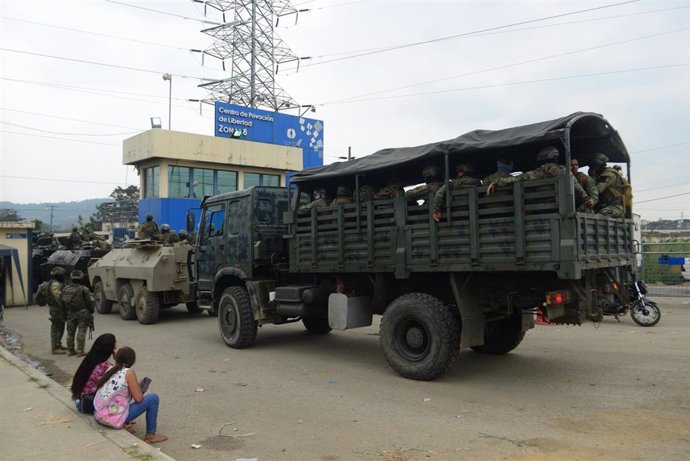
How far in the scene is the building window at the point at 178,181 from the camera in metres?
25.5

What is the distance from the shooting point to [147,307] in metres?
12.4

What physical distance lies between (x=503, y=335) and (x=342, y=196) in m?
3.20

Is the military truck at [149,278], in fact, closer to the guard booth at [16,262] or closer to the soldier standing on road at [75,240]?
the guard booth at [16,262]

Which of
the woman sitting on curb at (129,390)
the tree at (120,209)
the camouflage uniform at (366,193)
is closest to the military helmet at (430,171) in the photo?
the camouflage uniform at (366,193)

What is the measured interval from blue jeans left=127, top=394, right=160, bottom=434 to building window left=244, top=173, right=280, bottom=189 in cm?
2391

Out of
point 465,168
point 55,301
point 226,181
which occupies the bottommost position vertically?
point 55,301

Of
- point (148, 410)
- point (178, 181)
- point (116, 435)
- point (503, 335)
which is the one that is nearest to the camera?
point (116, 435)

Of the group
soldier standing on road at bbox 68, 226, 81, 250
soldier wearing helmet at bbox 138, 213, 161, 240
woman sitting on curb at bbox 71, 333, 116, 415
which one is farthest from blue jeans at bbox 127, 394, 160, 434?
soldier standing on road at bbox 68, 226, 81, 250

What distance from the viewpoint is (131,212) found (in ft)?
210

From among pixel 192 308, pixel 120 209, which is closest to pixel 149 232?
pixel 192 308

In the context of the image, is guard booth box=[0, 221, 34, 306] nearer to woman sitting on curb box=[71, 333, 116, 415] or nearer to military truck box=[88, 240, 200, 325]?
military truck box=[88, 240, 200, 325]

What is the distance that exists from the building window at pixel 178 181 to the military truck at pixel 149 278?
11.9 meters

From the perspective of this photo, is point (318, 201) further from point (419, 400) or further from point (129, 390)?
point (129, 390)

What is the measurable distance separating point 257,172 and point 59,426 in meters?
24.6
